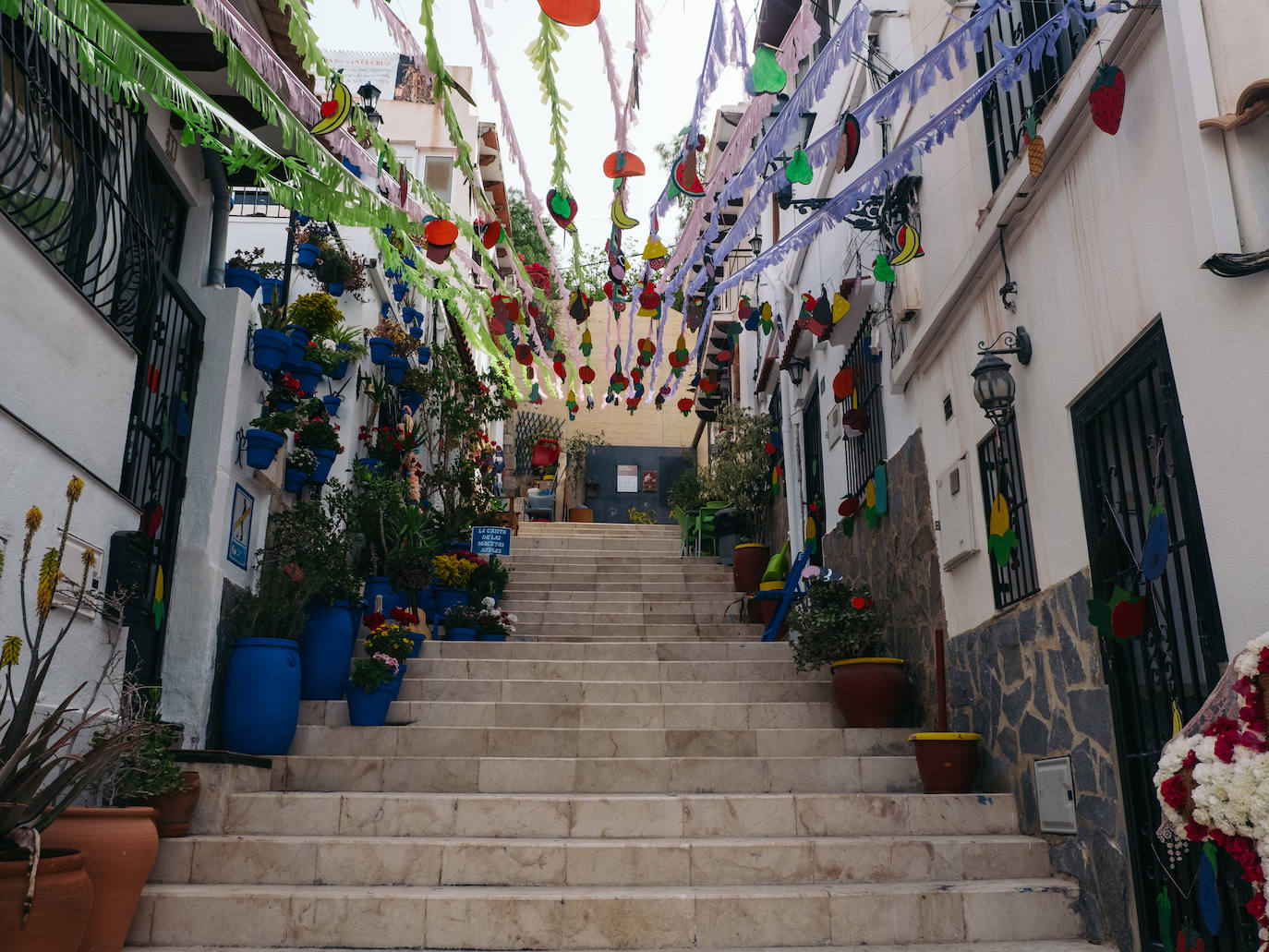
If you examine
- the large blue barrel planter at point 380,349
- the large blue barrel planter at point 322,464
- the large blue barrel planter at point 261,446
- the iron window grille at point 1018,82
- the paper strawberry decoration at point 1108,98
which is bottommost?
the large blue barrel planter at point 261,446

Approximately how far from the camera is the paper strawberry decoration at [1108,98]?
360cm

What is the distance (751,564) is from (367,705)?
4.90 m

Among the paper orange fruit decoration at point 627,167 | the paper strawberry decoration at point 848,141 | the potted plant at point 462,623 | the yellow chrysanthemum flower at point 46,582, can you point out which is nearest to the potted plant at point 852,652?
the potted plant at point 462,623

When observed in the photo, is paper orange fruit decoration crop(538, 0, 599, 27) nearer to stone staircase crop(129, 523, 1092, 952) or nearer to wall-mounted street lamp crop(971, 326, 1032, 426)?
wall-mounted street lamp crop(971, 326, 1032, 426)

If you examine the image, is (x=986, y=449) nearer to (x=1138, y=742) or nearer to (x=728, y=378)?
(x=1138, y=742)

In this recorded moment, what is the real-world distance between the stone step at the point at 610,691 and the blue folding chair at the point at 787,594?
3.87 feet

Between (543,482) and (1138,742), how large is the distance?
54.6 feet

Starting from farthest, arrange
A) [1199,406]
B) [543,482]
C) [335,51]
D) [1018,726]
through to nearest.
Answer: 1. [543,482]
2. [335,51]
3. [1018,726]
4. [1199,406]

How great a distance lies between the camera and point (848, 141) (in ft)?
14.2

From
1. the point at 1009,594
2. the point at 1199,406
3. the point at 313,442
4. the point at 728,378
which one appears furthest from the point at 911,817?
the point at 728,378

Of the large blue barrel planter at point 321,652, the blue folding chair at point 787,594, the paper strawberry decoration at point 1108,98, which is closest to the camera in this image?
the paper strawberry decoration at point 1108,98

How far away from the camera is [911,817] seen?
16.4 ft

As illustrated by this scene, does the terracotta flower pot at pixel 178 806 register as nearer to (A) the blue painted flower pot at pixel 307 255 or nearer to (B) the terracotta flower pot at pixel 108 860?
(B) the terracotta flower pot at pixel 108 860

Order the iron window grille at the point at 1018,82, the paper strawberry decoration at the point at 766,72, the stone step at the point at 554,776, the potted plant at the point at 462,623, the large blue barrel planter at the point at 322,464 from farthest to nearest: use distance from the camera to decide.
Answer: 1. the potted plant at the point at 462,623
2. the large blue barrel planter at the point at 322,464
3. the stone step at the point at 554,776
4. the iron window grille at the point at 1018,82
5. the paper strawberry decoration at the point at 766,72
